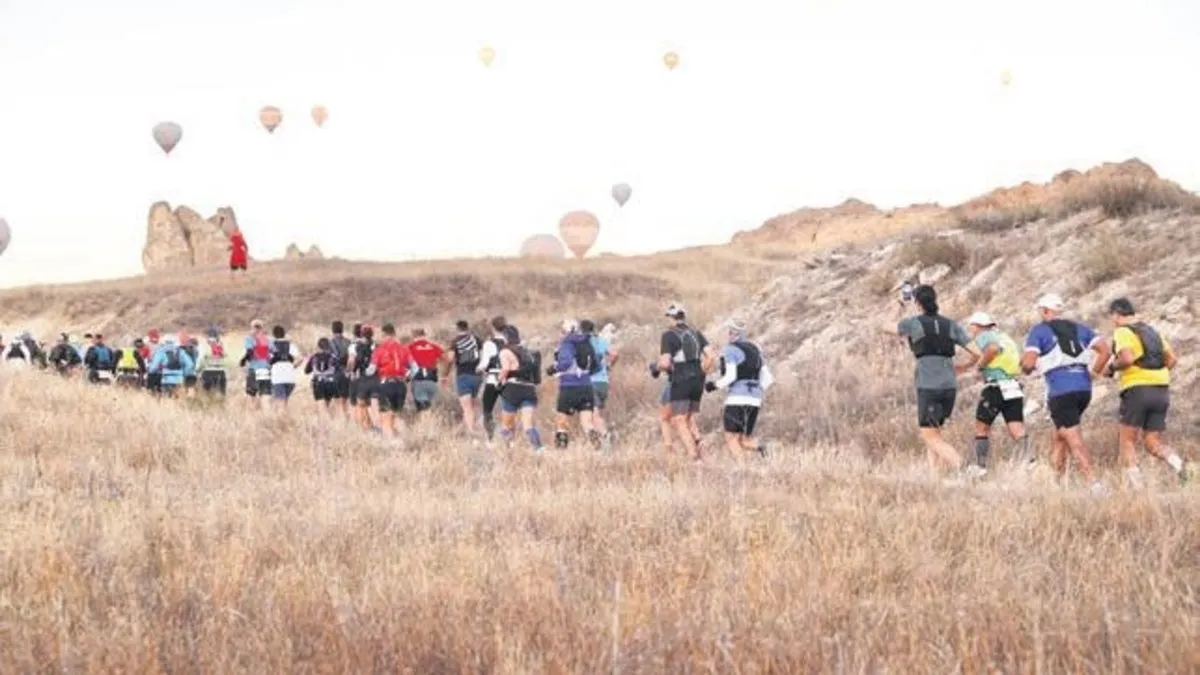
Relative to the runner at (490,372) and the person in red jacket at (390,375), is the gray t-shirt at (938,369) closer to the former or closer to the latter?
the runner at (490,372)

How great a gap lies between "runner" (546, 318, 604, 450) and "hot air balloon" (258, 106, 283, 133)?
146 feet

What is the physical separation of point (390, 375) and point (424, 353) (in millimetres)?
878

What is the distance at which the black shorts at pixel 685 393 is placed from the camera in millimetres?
15859

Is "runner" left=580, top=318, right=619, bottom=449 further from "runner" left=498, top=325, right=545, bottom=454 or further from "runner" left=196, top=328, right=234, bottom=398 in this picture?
"runner" left=196, top=328, right=234, bottom=398

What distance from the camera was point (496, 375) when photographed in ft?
62.3

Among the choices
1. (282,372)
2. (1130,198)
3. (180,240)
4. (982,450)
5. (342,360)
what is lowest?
(982,450)

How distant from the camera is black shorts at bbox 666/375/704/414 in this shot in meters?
15.9

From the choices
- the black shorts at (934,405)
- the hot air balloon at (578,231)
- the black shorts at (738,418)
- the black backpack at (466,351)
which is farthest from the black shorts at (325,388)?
the hot air balloon at (578,231)

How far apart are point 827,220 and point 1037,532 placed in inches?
4285

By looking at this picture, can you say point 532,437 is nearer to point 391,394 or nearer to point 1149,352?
point 391,394

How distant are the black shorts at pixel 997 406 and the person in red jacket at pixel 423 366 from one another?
9.27 m

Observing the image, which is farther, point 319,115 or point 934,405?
point 319,115

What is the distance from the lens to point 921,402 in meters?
13.4

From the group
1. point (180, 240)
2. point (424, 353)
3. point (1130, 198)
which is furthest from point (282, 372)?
point (180, 240)
